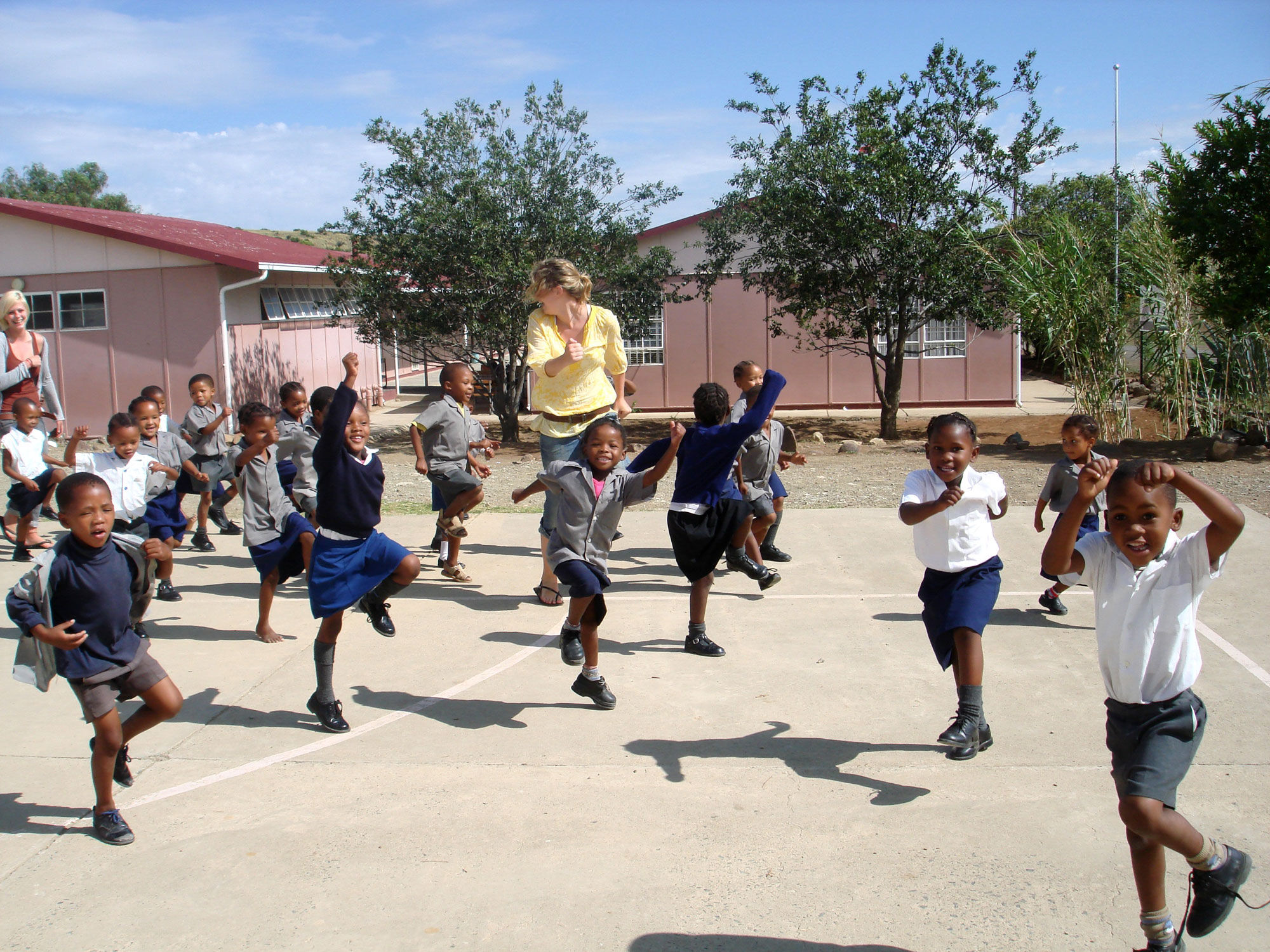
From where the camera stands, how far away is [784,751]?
4480mm

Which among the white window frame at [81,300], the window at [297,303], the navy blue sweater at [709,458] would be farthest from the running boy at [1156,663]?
the white window frame at [81,300]

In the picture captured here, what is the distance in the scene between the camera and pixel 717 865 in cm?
353

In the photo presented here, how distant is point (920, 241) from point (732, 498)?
10.1 meters

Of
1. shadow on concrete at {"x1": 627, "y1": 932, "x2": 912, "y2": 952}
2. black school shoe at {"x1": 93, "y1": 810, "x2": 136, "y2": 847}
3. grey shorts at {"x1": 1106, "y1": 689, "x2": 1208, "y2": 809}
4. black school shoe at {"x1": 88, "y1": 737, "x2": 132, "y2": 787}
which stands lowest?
shadow on concrete at {"x1": 627, "y1": 932, "x2": 912, "y2": 952}

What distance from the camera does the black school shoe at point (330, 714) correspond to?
4727 millimetres

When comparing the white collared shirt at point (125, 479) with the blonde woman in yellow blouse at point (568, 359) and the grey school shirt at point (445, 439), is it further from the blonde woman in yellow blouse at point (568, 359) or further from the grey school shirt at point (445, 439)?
the blonde woman in yellow blouse at point (568, 359)

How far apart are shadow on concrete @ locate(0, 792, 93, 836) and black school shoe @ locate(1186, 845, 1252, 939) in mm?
3625

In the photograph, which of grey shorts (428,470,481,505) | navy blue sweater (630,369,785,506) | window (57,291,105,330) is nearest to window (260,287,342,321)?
window (57,291,105,330)

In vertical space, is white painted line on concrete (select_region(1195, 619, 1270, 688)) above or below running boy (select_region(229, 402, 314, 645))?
below

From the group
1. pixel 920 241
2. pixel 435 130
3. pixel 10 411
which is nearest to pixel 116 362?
pixel 435 130

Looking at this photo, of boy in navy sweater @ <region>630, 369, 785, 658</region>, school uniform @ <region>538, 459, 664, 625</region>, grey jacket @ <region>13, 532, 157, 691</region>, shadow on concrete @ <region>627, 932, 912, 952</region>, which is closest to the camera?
shadow on concrete @ <region>627, 932, 912, 952</region>

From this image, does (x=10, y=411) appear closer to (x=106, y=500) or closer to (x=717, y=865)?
(x=106, y=500)

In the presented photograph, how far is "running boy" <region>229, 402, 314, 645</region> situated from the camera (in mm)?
6129

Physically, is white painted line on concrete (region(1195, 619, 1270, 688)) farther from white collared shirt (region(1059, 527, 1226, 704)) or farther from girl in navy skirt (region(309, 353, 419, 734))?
girl in navy skirt (region(309, 353, 419, 734))
